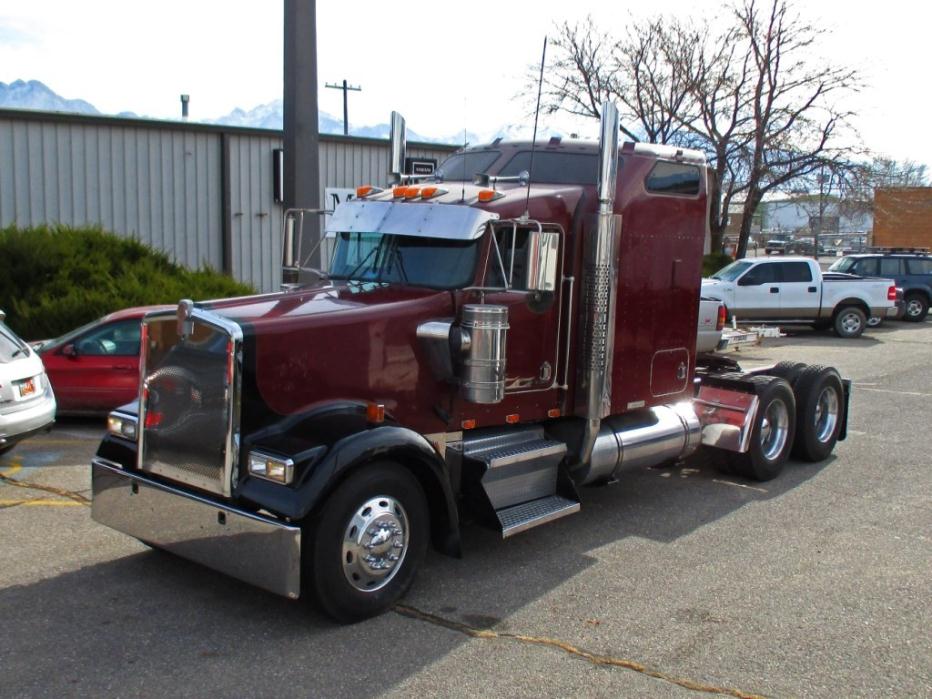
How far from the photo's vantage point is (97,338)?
417 inches

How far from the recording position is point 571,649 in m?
5.14

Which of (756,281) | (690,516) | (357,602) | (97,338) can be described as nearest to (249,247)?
(97,338)

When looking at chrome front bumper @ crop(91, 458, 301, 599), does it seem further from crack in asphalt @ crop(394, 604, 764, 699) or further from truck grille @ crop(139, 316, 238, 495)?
crack in asphalt @ crop(394, 604, 764, 699)

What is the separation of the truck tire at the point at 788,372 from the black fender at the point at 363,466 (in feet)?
16.0

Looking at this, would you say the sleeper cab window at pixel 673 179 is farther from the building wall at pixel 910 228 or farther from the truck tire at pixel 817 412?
the building wall at pixel 910 228

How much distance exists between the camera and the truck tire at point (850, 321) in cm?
2281

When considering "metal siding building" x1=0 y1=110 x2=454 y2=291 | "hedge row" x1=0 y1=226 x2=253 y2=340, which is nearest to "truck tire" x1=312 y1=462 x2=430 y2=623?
"hedge row" x1=0 y1=226 x2=253 y2=340

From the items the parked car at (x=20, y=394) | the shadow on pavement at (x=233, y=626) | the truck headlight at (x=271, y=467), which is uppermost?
the truck headlight at (x=271, y=467)

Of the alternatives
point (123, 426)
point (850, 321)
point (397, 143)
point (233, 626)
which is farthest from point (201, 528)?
point (850, 321)

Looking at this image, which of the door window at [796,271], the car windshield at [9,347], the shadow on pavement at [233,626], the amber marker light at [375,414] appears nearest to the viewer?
the shadow on pavement at [233,626]

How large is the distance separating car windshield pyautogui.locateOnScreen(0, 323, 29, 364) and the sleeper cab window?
567cm

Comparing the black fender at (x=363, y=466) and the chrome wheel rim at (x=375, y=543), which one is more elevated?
the black fender at (x=363, y=466)

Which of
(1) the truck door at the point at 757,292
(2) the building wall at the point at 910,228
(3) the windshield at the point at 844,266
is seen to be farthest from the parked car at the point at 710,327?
(2) the building wall at the point at 910,228

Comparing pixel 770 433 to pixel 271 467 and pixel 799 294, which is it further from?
pixel 799 294
